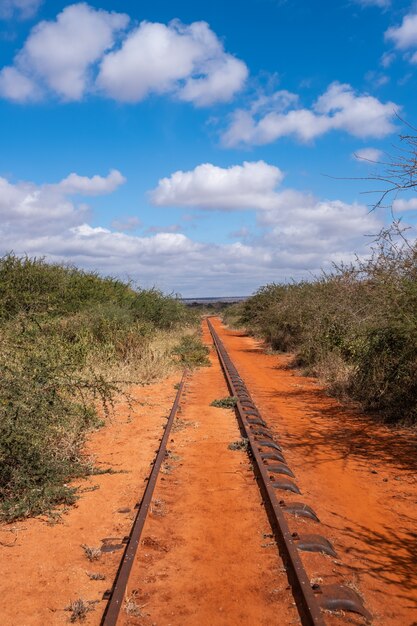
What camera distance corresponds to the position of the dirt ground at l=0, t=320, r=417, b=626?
13.1 feet

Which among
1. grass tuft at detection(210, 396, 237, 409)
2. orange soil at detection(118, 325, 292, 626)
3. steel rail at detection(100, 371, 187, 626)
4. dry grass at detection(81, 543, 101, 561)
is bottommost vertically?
dry grass at detection(81, 543, 101, 561)

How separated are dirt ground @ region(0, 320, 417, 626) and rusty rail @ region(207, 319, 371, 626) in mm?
114

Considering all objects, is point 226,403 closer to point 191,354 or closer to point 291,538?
point 291,538

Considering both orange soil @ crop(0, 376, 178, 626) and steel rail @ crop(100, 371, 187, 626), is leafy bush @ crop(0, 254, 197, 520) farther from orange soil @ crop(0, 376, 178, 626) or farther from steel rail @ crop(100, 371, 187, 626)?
steel rail @ crop(100, 371, 187, 626)

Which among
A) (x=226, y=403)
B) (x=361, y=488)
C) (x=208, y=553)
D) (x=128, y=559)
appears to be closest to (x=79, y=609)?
(x=128, y=559)

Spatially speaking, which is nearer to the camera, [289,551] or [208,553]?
[289,551]

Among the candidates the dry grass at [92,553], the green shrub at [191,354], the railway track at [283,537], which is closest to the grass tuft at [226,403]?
the railway track at [283,537]

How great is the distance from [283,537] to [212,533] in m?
0.80

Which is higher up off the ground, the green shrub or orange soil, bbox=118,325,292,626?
→ the green shrub

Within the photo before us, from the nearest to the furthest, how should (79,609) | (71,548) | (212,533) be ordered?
1. (79,609)
2. (71,548)
3. (212,533)

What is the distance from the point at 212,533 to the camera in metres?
5.24

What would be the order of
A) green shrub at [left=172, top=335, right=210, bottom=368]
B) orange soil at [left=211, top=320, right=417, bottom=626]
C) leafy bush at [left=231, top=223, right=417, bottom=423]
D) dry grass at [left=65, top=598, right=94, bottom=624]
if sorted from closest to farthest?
1. dry grass at [left=65, top=598, right=94, bottom=624]
2. orange soil at [left=211, top=320, right=417, bottom=626]
3. leafy bush at [left=231, top=223, right=417, bottom=423]
4. green shrub at [left=172, top=335, right=210, bottom=368]

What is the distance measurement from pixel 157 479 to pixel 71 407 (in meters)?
1.66

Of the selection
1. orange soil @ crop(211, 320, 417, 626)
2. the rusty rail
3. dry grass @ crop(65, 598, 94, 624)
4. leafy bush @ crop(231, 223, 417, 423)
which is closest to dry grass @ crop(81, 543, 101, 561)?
dry grass @ crop(65, 598, 94, 624)
